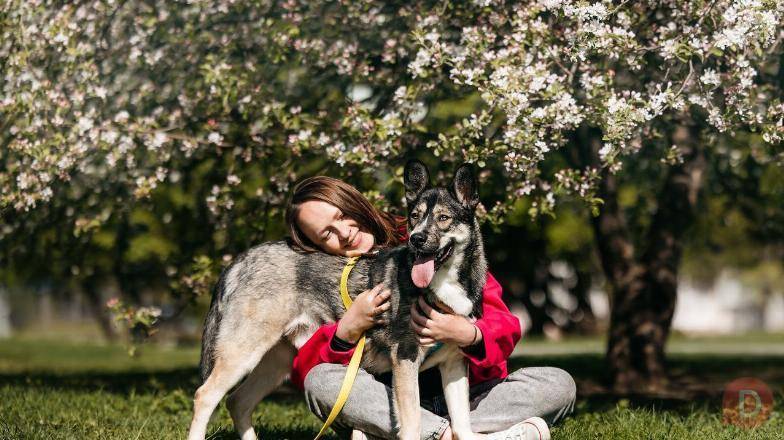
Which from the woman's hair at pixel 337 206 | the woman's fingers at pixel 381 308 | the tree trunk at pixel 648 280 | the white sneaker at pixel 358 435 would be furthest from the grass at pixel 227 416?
the woman's fingers at pixel 381 308

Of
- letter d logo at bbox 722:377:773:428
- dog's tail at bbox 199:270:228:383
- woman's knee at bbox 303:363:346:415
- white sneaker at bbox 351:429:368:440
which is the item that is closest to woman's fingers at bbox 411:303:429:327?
woman's knee at bbox 303:363:346:415

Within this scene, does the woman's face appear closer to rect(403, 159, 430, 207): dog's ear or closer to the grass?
rect(403, 159, 430, 207): dog's ear

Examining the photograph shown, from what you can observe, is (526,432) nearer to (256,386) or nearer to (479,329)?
(479,329)

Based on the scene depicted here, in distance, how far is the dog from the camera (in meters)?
5.24

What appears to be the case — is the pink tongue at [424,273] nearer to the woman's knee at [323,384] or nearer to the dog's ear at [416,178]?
the dog's ear at [416,178]

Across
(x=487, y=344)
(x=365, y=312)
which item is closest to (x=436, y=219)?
(x=365, y=312)

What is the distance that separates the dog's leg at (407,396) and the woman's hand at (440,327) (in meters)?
0.15

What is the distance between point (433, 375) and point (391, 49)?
3.07 metres

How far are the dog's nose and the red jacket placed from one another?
0.67m

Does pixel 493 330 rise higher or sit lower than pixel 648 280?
higher

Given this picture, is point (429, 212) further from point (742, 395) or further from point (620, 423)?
point (742, 395)

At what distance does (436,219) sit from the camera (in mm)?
5176

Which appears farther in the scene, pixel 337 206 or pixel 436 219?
pixel 337 206

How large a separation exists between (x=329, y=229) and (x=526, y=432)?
173 centimetres
